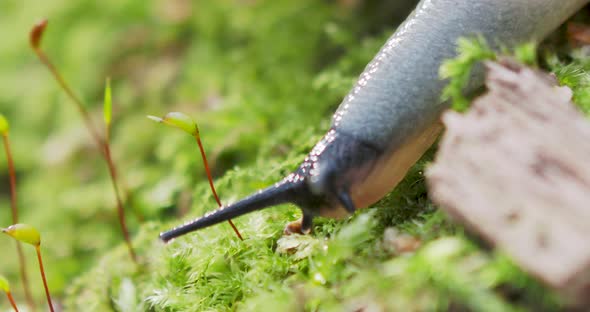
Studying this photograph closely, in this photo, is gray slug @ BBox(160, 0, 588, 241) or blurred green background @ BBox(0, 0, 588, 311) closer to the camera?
blurred green background @ BBox(0, 0, 588, 311)

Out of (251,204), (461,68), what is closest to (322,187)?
(251,204)

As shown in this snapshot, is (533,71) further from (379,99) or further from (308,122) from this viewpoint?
(308,122)

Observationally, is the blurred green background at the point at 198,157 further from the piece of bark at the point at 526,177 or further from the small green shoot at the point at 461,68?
the small green shoot at the point at 461,68

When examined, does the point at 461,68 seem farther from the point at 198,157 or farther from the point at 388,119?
the point at 198,157

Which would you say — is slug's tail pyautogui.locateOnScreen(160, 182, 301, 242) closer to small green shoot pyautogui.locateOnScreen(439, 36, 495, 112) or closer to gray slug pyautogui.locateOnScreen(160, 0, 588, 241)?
gray slug pyautogui.locateOnScreen(160, 0, 588, 241)

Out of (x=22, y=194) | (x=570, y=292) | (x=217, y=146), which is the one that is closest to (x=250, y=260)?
(x=570, y=292)

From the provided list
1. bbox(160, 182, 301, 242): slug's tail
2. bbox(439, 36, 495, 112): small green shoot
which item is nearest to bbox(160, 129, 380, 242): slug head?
bbox(160, 182, 301, 242): slug's tail
